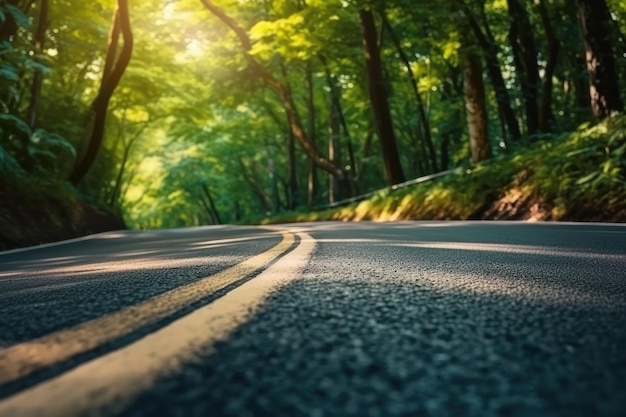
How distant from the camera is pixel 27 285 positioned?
3939 mm

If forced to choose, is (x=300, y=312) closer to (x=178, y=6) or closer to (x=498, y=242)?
(x=498, y=242)

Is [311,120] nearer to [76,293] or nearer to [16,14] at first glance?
[16,14]

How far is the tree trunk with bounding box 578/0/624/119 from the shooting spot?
11.3 m

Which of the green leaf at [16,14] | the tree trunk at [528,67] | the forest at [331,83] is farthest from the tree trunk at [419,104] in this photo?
the green leaf at [16,14]

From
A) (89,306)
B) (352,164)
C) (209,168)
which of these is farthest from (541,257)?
→ (209,168)

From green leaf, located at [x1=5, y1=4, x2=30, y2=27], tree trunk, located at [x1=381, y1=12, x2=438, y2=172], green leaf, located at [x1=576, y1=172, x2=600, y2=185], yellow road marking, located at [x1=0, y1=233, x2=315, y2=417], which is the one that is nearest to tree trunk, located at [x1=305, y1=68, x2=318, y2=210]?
tree trunk, located at [x1=381, y1=12, x2=438, y2=172]

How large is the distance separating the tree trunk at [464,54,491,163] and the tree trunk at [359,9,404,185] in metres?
3.15

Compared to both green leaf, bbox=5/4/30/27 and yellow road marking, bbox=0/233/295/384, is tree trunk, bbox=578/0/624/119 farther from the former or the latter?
green leaf, bbox=5/4/30/27

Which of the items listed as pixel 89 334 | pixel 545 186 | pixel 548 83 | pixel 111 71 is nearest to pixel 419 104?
pixel 548 83

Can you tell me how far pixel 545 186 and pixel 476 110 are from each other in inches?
251

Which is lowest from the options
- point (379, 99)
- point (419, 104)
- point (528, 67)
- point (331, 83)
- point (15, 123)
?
point (15, 123)

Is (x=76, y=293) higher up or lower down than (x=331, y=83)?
lower down

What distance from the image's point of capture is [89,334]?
1.89 metres

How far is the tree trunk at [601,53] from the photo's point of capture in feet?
37.0
